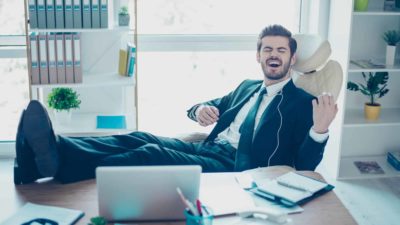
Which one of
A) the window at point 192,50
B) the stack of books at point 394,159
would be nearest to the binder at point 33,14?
the window at point 192,50

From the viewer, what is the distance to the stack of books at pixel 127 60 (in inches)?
147

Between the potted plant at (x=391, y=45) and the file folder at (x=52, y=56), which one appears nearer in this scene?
the file folder at (x=52, y=56)

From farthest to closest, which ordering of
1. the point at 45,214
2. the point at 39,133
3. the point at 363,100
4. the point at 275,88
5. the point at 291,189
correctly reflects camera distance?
the point at 363,100, the point at 275,88, the point at 39,133, the point at 291,189, the point at 45,214

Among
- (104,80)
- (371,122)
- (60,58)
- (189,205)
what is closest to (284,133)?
(189,205)

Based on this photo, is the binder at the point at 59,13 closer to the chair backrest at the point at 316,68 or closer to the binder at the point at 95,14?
the binder at the point at 95,14

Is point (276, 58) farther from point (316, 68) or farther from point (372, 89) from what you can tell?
point (372, 89)

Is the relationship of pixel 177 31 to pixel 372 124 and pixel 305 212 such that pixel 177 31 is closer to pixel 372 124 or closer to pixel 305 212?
pixel 372 124

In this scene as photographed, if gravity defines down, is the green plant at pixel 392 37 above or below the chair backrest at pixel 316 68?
above

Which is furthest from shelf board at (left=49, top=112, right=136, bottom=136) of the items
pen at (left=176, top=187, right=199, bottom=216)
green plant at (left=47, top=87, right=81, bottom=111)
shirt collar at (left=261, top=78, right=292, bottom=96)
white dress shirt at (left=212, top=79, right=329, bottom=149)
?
pen at (left=176, top=187, right=199, bottom=216)

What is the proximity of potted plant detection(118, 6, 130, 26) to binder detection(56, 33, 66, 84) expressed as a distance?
39 centimetres

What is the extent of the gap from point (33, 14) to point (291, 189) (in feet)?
7.32

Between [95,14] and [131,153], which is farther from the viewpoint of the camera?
[95,14]

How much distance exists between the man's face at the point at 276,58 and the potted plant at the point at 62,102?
1506 mm

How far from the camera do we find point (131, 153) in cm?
240
